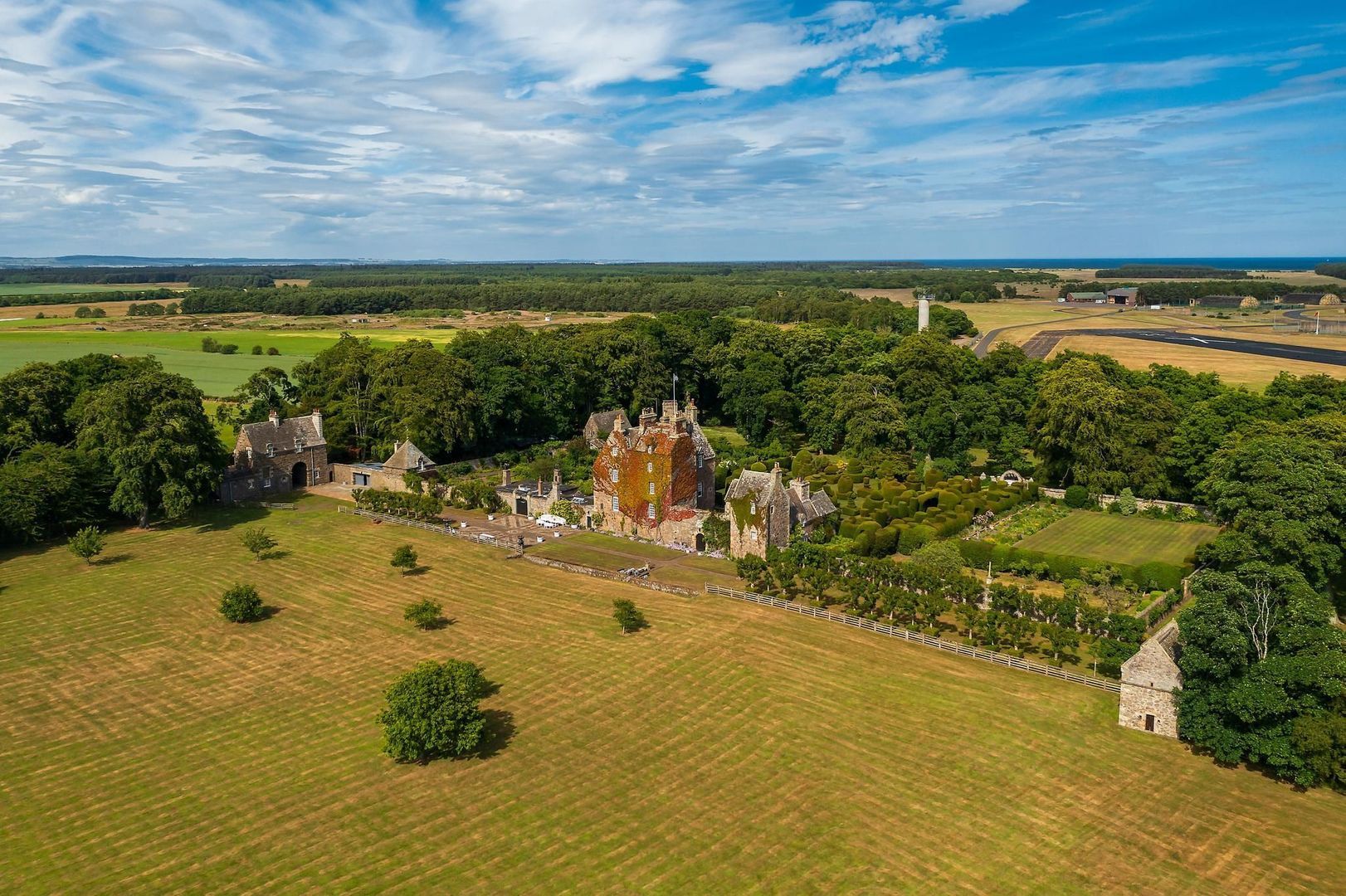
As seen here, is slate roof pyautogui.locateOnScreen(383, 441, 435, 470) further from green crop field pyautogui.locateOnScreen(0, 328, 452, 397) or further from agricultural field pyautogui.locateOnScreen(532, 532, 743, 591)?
green crop field pyautogui.locateOnScreen(0, 328, 452, 397)

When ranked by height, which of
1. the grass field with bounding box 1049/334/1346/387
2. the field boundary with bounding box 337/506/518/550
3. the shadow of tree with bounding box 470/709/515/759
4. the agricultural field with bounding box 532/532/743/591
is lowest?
the shadow of tree with bounding box 470/709/515/759

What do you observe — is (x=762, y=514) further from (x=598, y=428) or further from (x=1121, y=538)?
(x=598, y=428)

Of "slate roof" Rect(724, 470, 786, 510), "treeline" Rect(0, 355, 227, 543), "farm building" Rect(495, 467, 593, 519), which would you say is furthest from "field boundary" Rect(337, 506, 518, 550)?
"slate roof" Rect(724, 470, 786, 510)

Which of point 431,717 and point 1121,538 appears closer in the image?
point 431,717

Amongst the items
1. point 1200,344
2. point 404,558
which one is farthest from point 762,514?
point 1200,344

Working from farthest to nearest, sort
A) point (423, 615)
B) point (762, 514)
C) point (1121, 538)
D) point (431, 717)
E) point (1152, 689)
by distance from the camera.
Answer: point (1121, 538), point (762, 514), point (423, 615), point (1152, 689), point (431, 717)

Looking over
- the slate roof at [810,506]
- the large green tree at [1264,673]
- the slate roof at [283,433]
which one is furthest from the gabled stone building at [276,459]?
the large green tree at [1264,673]
